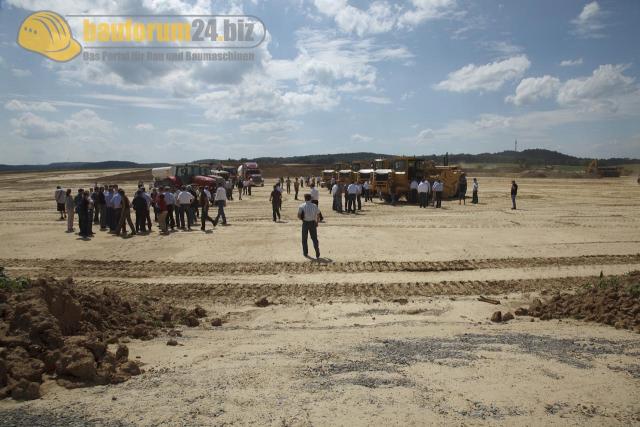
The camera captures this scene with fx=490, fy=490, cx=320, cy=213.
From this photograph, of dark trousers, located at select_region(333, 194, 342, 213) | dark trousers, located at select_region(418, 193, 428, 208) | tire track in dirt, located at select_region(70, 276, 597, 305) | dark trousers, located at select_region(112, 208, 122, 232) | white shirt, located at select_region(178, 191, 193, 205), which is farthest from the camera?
dark trousers, located at select_region(418, 193, 428, 208)

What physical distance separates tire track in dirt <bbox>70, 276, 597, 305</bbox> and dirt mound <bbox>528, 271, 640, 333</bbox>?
141cm

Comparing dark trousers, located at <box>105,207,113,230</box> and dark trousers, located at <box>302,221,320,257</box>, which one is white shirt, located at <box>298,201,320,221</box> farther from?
dark trousers, located at <box>105,207,113,230</box>

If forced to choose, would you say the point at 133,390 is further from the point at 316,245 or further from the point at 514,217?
the point at 514,217

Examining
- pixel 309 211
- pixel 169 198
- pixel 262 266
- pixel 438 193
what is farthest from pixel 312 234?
pixel 438 193

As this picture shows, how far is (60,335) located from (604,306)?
7.47m

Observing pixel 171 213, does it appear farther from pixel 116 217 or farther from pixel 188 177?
pixel 188 177

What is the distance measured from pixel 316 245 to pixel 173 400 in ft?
26.3

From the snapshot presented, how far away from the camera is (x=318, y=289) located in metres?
9.76

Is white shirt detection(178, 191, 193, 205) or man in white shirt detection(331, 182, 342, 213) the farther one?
man in white shirt detection(331, 182, 342, 213)

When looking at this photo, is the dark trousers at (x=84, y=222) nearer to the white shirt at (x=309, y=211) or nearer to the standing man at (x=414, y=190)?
the white shirt at (x=309, y=211)

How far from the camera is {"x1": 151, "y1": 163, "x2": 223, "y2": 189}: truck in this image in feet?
98.7

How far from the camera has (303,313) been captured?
27.2 ft

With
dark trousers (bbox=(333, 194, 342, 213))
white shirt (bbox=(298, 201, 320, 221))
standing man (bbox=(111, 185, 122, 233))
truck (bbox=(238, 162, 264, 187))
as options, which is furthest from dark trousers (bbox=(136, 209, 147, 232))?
truck (bbox=(238, 162, 264, 187))

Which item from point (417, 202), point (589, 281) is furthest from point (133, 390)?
point (417, 202)
